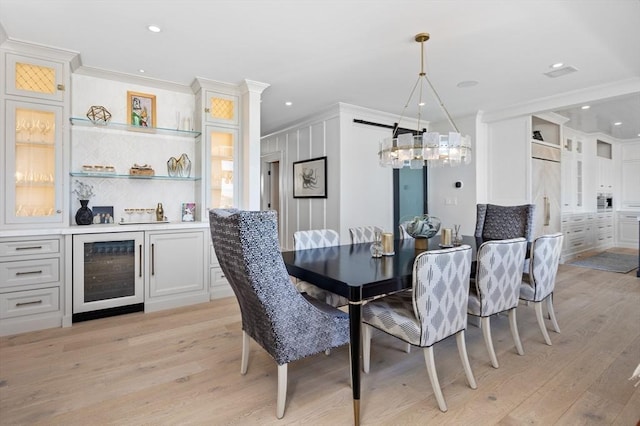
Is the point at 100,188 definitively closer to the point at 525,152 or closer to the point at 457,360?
the point at 457,360

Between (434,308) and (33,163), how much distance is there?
3.57m

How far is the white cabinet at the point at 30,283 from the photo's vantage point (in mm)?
2783

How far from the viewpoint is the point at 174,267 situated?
3500mm

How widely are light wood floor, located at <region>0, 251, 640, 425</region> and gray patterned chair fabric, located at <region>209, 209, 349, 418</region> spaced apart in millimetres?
365

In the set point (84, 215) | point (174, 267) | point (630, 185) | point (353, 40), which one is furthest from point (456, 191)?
point (630, 185)

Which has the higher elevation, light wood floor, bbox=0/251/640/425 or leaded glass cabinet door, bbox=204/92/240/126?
leaded glass cabinet door, bbox=204/92/240/126

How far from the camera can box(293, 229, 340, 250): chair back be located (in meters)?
2.71

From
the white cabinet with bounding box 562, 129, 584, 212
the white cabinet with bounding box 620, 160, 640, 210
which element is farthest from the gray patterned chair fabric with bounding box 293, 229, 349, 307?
the white cabinet with bounding box 620, 160, 640, 210

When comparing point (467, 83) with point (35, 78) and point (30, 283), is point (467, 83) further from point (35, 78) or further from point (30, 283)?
point (30, 283)

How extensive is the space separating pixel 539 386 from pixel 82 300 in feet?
12.2

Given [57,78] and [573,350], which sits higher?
[57,78]

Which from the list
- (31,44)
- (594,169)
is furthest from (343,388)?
(594,169)

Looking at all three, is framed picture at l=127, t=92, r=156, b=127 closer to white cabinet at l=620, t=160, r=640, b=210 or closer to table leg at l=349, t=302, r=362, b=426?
table leg at l=349, t=302, r=362, b=426

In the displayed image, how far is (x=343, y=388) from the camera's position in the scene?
2.01 metres
